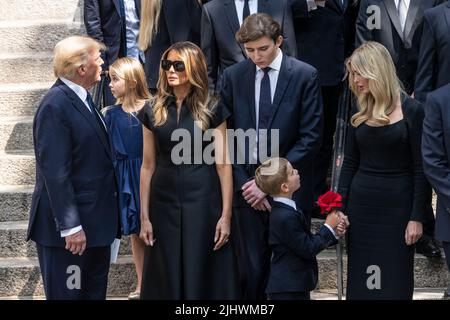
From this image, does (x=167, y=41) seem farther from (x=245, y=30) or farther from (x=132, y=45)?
(x=245, y=30)

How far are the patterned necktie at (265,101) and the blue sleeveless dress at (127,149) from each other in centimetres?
106

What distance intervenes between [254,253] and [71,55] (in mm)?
1673

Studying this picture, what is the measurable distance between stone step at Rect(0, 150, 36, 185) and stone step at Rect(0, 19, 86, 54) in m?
1.87

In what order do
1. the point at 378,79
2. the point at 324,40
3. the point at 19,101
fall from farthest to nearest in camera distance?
1. the point at 19,101
2. the point at 324,40
3. the point at 378,79

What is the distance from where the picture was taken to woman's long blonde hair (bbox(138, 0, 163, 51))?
7.92 m

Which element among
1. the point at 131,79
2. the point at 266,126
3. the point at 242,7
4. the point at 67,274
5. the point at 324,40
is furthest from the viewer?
the point at 324,40

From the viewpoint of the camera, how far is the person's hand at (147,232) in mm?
6402

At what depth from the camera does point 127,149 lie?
7.17 metres

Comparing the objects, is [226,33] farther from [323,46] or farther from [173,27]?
[323,46]

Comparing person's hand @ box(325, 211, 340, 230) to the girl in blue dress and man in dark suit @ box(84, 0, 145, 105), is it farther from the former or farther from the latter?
man in dark suit @ box(84, 0, 145, 105)

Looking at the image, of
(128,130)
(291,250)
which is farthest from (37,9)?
(291,250)

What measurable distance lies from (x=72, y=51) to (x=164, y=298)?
160 centimetres

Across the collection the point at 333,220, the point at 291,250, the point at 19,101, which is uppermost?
the point at 19,101

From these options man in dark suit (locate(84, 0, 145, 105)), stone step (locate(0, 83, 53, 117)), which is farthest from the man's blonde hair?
stone step (locate(0, 83, 53, 117))
